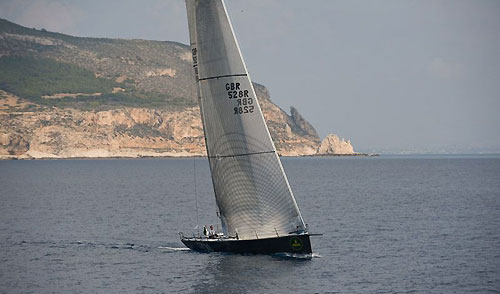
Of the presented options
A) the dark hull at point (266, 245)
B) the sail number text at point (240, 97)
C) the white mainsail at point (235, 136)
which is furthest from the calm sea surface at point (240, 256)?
the sail number text at point (240, 97)

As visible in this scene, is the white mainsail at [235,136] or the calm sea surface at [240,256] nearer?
the calm sea surface at [240,256]

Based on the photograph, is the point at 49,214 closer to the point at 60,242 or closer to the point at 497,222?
the point at 60,242

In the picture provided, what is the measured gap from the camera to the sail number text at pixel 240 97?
4444 cm

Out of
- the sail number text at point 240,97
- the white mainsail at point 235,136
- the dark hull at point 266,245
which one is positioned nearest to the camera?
the white mainsail at point 235,136

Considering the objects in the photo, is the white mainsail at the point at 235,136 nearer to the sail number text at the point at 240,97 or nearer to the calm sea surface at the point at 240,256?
the sail number text at the point at 240,97

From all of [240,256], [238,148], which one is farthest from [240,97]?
[240,256]

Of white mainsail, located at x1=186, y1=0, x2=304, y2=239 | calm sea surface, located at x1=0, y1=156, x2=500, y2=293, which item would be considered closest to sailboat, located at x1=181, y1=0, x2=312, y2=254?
white mainsail, located at x1=186, y1=0, x2=304, y2=239

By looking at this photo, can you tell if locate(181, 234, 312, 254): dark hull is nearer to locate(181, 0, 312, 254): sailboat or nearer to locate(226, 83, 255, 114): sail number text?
locate(181, 0, 312, 254): sailboat

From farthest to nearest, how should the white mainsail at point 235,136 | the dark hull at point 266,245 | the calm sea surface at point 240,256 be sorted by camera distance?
the dark hull at point 266,245
the white mainsail at point 235,136
the calm sea surface at point 240,256

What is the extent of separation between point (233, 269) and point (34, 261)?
12.3 metres

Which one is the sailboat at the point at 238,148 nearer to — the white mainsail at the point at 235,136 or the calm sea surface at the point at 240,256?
the white mainsail at the point at 235,136

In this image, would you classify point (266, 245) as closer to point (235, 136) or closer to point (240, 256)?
point (240, 256)

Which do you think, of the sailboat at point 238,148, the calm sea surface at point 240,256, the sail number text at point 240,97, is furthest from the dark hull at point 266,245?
the sail number text at point 240,97

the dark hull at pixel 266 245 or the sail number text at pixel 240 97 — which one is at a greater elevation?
the sail number text at pixel 240 97
